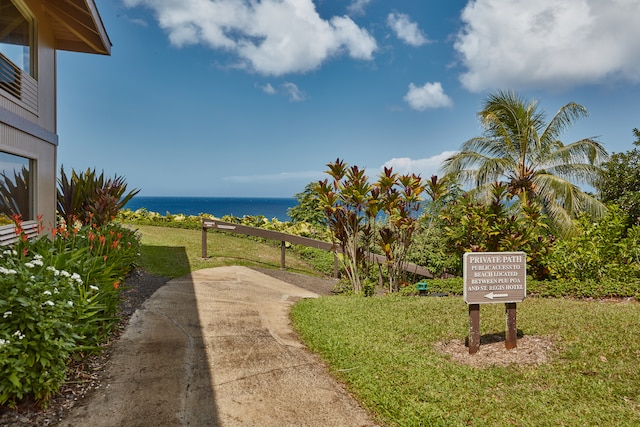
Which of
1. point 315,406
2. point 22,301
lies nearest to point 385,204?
point 315,406

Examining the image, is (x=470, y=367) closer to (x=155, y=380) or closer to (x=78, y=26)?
(x=155, y=380)

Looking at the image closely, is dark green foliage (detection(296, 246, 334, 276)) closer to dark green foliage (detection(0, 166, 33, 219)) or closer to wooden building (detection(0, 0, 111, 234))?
wooden building (detection(0, 0, 111, 234))

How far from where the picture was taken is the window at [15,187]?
6.90 meters

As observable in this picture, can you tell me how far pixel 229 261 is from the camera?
1139 centimetres

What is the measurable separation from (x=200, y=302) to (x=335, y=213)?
3148 mm

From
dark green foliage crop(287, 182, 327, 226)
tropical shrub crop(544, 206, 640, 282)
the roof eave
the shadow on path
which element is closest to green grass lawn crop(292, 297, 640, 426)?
the shadow on path

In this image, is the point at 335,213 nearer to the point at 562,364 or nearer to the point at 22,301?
the point at 562,364

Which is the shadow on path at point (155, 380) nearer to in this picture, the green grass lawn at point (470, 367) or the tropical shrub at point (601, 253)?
the green grass lawn at point (470, 367)

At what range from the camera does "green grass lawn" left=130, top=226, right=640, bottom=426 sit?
10.9ft

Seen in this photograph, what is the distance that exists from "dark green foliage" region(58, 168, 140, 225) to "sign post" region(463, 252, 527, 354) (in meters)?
8.15

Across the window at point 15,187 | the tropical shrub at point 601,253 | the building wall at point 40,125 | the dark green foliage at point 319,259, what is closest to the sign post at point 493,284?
the tropical shrub at point 601,253

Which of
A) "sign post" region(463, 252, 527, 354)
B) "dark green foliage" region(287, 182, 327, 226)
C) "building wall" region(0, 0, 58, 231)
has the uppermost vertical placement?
"building wall" region(0, 0, 58, 231)

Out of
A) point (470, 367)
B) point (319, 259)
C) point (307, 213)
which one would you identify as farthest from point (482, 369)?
point (307, 213)

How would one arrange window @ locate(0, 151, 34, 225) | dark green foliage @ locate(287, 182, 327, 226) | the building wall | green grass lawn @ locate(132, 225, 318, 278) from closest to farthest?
1. the building wall
2. window @ locate(0, 151, 34, 225)
3. green grass lawn @ locate(132, 225, 318, 278)
4. dark green foliage @ locate(287, 182, 327, 226)
